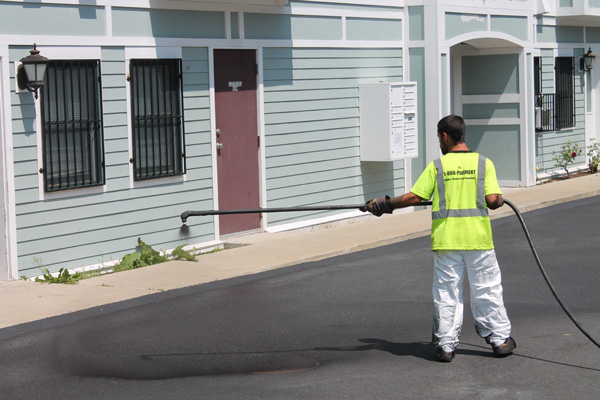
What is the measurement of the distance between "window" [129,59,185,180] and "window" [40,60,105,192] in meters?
0.56

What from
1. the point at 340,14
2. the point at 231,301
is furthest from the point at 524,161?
Answer: the point at 231,301

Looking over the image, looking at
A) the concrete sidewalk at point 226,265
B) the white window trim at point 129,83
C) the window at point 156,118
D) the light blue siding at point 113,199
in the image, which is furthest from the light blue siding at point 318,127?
the white window trim at point 129,83

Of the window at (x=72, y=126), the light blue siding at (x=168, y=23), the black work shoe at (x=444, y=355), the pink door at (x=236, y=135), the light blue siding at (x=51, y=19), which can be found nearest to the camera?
the black work shoe at (x=444, y=355)

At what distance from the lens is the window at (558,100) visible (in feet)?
66.4

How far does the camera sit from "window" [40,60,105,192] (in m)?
10.8

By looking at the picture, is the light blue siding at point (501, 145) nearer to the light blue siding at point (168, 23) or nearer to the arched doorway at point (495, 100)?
the arched doorway at point (495, 100)

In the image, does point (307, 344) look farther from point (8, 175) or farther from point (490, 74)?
point (490, 74)

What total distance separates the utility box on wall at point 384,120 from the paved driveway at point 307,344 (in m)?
4.45

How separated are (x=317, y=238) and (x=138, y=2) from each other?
3887 mm

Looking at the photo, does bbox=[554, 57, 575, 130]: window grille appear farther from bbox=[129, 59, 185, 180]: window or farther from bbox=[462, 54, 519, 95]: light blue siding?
bbox=[129, 59, 185, 180]: window

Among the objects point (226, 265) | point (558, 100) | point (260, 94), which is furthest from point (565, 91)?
point (226, 265)

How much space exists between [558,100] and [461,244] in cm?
1483

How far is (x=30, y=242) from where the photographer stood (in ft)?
34.9

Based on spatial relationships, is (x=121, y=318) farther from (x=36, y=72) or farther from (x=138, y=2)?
(x=138, y=2)
